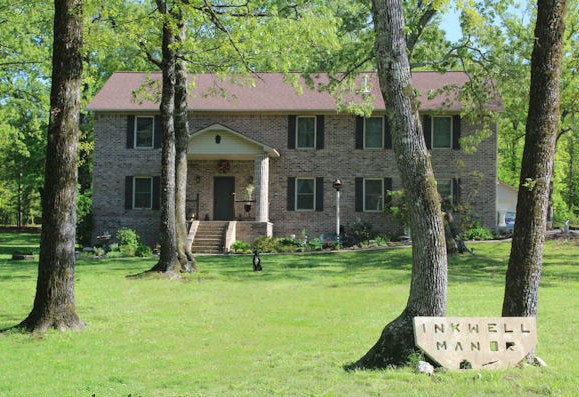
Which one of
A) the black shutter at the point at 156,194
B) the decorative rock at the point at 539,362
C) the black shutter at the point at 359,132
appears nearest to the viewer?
the decorative rock at the point at 539,362

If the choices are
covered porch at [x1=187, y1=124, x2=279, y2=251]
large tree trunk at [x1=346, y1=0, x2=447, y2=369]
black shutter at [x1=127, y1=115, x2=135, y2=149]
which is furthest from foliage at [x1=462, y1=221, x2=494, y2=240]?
large tree trunk at [x1=346, y1=0, x2=447, y2=369]

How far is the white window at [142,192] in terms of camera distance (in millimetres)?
27391

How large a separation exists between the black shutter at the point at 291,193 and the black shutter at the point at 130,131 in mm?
7009

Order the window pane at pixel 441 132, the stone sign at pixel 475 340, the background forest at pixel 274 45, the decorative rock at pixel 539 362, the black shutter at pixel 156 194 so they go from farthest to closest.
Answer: the black shutter at pixel 156 194
the window pane at pixel 441 132
the background forest at pixel 274 45
the decorative rock at pixel 539 362
the stone sign at pixel 475 340

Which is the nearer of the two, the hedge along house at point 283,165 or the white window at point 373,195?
the hedge along house at point 283,165

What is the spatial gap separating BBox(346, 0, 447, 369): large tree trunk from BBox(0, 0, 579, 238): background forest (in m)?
0.84

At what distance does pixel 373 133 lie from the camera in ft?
88.2

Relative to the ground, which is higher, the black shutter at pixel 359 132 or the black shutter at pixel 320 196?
the black shutter at pixel 359 132

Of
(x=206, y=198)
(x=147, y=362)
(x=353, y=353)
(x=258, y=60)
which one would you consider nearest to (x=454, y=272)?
(x=258, y=60)

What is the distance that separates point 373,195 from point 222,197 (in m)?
6.51

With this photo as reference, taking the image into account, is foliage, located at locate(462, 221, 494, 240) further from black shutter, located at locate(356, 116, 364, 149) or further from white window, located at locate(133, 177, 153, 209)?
white window, located at locate(133, 177, 153, 209)

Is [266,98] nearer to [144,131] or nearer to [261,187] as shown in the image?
[261,187]

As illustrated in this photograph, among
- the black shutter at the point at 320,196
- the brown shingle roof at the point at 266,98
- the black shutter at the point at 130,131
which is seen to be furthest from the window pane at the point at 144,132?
the black shutter at the point at 320,196

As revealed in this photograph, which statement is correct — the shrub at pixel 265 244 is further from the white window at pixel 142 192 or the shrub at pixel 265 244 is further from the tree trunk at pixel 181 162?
the tree trunk at pixel 181 162
